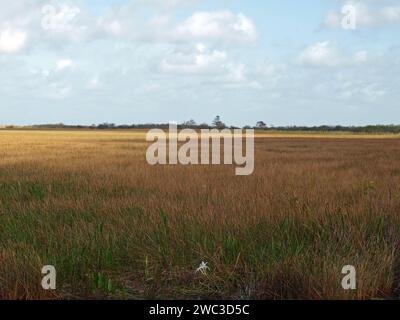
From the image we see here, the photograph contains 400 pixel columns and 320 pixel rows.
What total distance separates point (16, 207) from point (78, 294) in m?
4.05

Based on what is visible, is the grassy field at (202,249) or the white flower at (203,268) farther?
the white flower at (203,268)

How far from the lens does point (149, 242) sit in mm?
4918

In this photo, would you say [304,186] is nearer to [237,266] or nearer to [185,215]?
[185,215]

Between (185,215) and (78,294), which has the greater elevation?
(185,215)

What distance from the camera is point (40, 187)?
9906 mm

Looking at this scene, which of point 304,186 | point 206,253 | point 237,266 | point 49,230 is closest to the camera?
point 237,266

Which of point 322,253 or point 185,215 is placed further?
point 185,215

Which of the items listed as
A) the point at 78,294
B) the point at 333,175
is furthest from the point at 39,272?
the point at 333,175

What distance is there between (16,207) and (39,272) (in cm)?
371

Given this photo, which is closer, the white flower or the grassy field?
the grassy field

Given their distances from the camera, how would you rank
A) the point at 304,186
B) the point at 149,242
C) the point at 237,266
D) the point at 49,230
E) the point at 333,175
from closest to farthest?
the point at 237,266, the point at 149,242, the point at 49,230, the point at 304,186, the point at 333,175

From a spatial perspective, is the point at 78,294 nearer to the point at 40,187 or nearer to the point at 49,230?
the point at 49,230

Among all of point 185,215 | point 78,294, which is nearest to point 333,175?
point 185,215

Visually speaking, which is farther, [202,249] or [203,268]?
[202,249]
